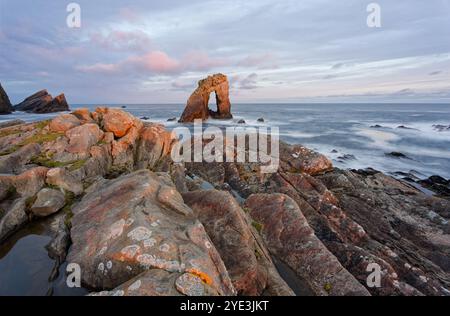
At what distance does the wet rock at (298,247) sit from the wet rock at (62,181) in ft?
29.0

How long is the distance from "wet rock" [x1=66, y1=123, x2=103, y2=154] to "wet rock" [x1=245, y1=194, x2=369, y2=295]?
11.8 meters

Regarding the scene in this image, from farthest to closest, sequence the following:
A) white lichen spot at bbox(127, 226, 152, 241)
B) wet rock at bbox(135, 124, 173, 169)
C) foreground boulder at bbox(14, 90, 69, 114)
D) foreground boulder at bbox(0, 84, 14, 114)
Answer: foreground boulder at bbox(14, 90, 69, 114) < foreground boulder at bbox(0, 84, 14, 114) < wet rock at bbox(135, 124, 173, 169) < white lichen spot at bbox(127, 226, 152, 241)

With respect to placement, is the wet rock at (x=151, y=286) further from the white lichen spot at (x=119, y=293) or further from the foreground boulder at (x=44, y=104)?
the foreground boulder at (x=44, y=104)

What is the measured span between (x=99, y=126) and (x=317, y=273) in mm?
18896

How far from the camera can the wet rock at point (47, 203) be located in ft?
36.8

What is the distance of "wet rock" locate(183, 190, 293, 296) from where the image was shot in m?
8.78

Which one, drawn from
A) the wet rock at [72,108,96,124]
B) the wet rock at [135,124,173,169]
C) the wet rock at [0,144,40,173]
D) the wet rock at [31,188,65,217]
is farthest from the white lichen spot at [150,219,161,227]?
the wet rock at [72,108,96,124]

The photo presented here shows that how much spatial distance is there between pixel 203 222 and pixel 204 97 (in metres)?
77.5

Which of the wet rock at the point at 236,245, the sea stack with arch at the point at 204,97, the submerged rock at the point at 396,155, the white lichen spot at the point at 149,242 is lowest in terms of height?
the submerged rock at the point at 396,155

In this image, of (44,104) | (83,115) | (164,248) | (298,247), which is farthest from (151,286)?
(44,104)

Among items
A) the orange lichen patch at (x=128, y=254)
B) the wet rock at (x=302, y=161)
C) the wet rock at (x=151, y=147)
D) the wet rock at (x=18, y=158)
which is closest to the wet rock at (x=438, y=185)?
the wet rock at (x=302, y=161)

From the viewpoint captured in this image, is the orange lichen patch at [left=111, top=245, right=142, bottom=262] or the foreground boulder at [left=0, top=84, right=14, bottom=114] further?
the foreground boulder at [left=0, top=84, right=14, bottom=114]

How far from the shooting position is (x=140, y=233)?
25.3 ft

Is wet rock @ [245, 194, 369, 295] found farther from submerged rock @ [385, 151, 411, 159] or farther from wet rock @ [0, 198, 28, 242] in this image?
submerged rock @ [385, 151, 411, 159]
